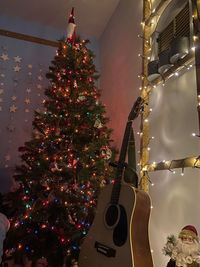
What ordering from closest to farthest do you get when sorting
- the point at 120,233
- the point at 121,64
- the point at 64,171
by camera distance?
the point at 120,233 → the point at 64,171 → the point at 121,64

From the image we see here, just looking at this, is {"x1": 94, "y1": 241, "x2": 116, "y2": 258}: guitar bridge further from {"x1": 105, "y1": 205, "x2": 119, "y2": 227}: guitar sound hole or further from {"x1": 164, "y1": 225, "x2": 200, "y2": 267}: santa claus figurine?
{"x1": 164, "y1": 225, "x2": 200, "y2": 267}: santa claus figurine

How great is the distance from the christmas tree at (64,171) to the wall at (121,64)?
48cm

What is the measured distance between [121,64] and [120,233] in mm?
2374

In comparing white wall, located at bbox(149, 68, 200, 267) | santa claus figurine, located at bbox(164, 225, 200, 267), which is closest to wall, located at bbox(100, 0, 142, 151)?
white wall, located at bbox(149, 68, 200, 267)

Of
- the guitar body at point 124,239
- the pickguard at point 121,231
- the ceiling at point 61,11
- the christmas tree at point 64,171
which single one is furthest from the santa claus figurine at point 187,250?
the ceiling at point 61,11

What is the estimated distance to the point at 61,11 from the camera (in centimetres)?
365

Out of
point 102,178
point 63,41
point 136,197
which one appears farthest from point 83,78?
point 136,197

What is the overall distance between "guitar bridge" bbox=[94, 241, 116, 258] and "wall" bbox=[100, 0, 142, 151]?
166cm

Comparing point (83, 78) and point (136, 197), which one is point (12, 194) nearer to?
point (83, 78)

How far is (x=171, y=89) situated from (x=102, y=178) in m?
1.07

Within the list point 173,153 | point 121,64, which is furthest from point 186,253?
point 121,64

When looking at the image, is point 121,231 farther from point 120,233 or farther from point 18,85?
point 18,85

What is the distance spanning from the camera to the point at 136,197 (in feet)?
4.66

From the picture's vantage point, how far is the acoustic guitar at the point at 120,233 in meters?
1.31
